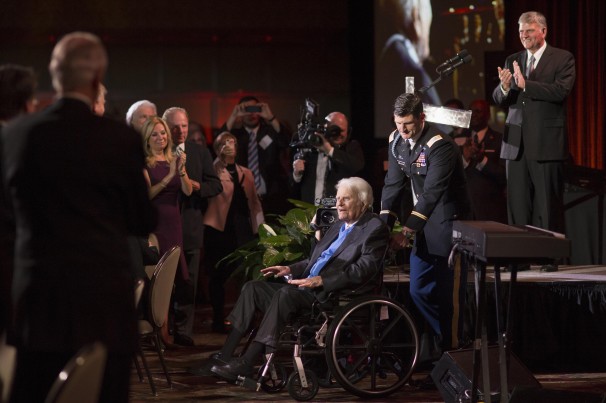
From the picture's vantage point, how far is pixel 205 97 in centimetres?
1161

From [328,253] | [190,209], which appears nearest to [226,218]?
[190,209]

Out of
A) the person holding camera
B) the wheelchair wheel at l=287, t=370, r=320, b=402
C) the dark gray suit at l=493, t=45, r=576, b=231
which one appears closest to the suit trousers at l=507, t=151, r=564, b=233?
the dark gray suit at l=493, t=45, r=576, b=231

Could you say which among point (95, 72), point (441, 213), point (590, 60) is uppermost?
point (590, 60)

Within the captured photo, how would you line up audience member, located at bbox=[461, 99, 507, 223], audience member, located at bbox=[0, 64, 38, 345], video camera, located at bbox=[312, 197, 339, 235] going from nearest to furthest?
1. audience member, located at bbox=[0, 64, 38, 345]
2. video camera, located at bbox=[312, 197, 339, 235]
3. audience member, located at bbox=[461, 99, 507, 223]

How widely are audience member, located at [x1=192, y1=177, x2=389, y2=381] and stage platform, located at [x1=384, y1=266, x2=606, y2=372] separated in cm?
53

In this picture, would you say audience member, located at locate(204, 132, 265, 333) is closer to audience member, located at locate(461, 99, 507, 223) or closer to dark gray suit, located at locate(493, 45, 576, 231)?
audience member, located at locate(461, 99, 507, 223)

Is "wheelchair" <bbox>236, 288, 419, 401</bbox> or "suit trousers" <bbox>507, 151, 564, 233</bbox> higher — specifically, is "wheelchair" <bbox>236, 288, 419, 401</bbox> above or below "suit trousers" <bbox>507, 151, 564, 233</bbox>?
below

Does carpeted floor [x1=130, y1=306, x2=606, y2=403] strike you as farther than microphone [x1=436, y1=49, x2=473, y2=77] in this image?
No

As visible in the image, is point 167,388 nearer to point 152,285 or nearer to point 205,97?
point 152,285

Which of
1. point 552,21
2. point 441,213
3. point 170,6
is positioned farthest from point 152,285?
point 170,6

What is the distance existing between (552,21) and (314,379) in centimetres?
528

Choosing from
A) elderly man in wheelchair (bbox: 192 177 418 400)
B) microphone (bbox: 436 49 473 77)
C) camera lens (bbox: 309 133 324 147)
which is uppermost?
microphone (bbox: 436 49 473 77)

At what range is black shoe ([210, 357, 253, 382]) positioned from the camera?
5.11m

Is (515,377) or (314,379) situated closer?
(515,377)
